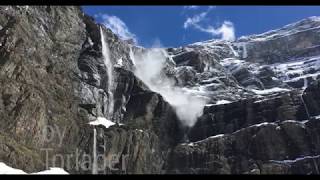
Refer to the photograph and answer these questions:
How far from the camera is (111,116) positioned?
127m

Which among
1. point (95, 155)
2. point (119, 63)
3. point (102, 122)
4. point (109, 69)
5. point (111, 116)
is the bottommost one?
point (95, 155)

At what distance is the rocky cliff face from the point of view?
86.1 metres

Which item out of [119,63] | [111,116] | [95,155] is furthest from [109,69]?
[95,155]

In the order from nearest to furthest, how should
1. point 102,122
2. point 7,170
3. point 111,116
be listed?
point 7,170 < point 102,122 < point 111,116

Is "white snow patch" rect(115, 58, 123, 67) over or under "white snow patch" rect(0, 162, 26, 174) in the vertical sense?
over

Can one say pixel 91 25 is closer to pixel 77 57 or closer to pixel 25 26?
pixel 77 57

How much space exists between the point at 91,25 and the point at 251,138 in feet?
175

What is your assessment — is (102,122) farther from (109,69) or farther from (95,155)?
(109,69)

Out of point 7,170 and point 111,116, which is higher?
point 111,116

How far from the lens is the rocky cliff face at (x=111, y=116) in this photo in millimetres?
86062

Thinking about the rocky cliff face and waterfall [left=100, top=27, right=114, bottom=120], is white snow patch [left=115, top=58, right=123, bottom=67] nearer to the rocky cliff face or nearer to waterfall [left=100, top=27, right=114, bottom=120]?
the rocky cliff face

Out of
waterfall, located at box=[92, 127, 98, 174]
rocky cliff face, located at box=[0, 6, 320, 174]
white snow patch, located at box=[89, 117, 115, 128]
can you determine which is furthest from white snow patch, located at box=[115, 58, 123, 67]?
waterfall, located at box=[92, 127, 98, 174]

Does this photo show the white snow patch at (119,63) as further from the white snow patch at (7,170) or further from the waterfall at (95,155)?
the white snow patch at (7,170)

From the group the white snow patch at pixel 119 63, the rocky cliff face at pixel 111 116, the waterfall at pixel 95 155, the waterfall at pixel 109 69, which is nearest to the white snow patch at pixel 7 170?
the rocky cliff face at pixel 111 116
